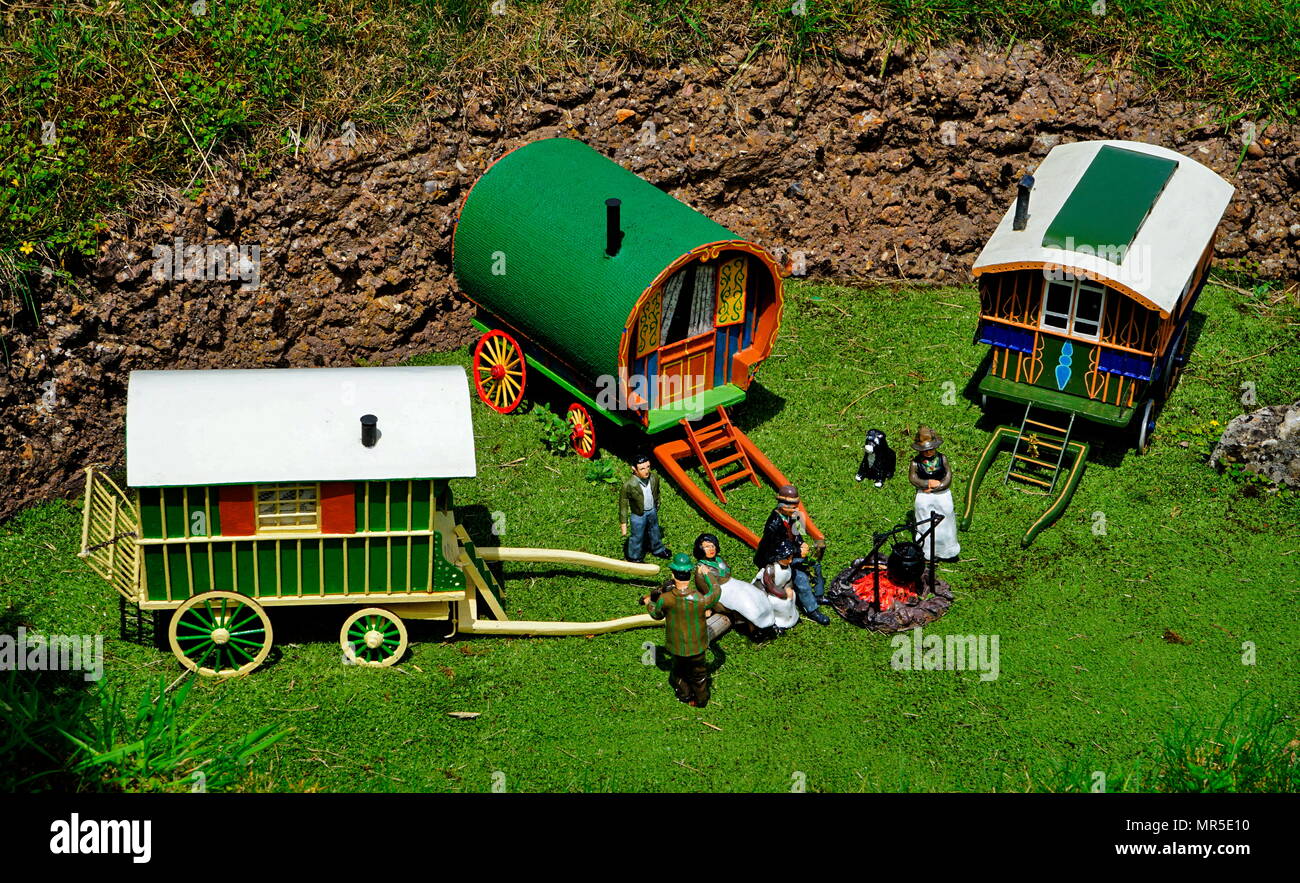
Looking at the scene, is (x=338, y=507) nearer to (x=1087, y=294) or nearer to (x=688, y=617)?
(x=688, y=617)

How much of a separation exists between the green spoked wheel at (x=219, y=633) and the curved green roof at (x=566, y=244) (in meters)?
4.66

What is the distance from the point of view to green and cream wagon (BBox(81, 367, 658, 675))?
13.9 m

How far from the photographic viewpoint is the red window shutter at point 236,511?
45.8 feet

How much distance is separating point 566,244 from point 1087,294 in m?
5.71

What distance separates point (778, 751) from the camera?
46.5 feet

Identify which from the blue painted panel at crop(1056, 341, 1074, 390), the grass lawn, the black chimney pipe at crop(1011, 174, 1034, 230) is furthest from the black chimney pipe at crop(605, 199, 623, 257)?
the blue painted panel at crop(1056, 341, 1074, 390)

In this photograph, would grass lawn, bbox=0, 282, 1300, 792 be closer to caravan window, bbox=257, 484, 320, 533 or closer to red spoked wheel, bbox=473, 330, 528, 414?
red spoked wheel, bbox=473, 330, 528, 414

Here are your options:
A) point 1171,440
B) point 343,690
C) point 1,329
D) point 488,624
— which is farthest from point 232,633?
point 1171,440

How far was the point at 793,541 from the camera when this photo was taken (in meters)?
15.5

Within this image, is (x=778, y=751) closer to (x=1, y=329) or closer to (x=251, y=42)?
(x=1, y=329)

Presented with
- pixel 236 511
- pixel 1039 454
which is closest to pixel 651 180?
pixel 1039 454

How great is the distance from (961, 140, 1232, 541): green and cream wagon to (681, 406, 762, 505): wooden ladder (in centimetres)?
255

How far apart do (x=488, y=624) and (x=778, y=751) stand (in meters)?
3.07

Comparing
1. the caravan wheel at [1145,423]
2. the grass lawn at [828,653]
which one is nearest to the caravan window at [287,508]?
the grass lawn at [828,653]
